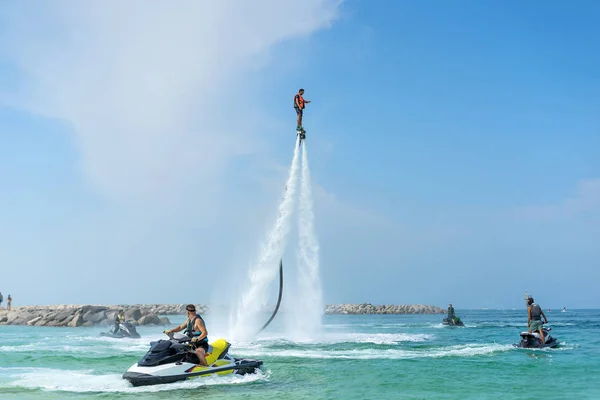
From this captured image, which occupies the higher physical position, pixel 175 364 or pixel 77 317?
pixel 77 317

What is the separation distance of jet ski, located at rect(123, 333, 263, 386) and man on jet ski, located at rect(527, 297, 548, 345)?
604 inches

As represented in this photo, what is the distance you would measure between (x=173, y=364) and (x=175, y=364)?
0.06 metres

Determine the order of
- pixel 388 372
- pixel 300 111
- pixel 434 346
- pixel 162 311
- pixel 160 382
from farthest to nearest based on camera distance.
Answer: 1. pixel 162 311
2. pixel 434 346
3. pixel 300 111
4. pixel 388 372
5. pixel 160 382

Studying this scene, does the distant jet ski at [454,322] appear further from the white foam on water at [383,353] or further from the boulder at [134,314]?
the boulder at [134,314]

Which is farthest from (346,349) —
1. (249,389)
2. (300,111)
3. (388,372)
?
(249,389)

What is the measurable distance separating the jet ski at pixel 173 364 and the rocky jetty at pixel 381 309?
143380mm

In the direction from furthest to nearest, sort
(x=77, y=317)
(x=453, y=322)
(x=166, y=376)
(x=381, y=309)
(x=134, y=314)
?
(x=381, y=309) → (x=134, y=314) → (x=77, y=317) → (x=453, y=322) → (x=166, y=376)

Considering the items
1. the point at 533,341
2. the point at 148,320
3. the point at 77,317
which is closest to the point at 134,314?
the point at 148,320

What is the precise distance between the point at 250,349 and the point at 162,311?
112 meters

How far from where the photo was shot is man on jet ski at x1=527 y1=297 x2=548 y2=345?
25844 mm

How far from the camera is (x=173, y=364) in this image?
→ 15.2 m

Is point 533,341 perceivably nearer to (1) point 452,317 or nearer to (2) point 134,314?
(1) point 452,317

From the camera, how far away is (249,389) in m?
15.3

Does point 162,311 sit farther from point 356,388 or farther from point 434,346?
point 356,388
